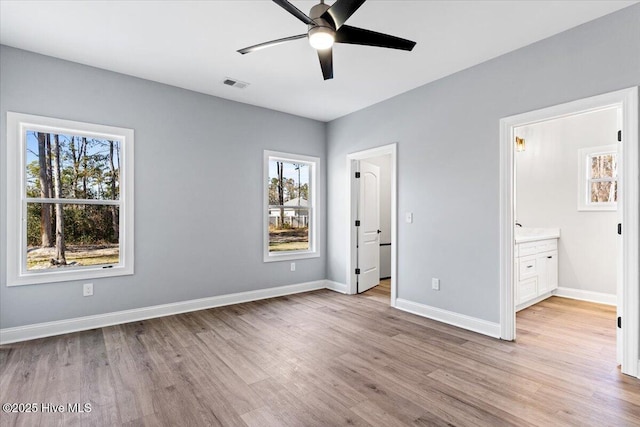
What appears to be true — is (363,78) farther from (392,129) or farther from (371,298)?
(371,298)

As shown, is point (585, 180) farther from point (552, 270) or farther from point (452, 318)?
point (452, 318)

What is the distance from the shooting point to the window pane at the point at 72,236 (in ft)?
11.1

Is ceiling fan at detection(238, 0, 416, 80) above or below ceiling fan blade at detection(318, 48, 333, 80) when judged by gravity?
above

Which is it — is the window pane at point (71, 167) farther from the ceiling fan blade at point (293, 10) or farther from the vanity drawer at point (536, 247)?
the vanity drawer at point (536, 247)

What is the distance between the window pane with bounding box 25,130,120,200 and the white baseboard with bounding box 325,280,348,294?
3.37 metres

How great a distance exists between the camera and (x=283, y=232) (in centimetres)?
525

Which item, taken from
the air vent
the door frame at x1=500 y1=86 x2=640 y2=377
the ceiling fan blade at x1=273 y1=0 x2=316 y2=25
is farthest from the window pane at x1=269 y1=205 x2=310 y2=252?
the door frame at x1=500 y1=86 x2=640 y2=377

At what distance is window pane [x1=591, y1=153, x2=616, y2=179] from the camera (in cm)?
459

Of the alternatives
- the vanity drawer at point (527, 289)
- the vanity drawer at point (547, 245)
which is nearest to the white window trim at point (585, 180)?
the vanity drawer at point (547, 245)

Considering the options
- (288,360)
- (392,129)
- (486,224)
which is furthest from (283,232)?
(486,224)

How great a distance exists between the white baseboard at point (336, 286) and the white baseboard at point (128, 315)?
528 millimetres

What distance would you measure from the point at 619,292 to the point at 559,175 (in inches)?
117

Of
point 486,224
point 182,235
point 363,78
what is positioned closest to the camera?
point 486,224

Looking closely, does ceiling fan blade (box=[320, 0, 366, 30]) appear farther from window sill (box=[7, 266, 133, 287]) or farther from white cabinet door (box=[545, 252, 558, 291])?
white cabinet door (box=[545, 252, 558, 291])
